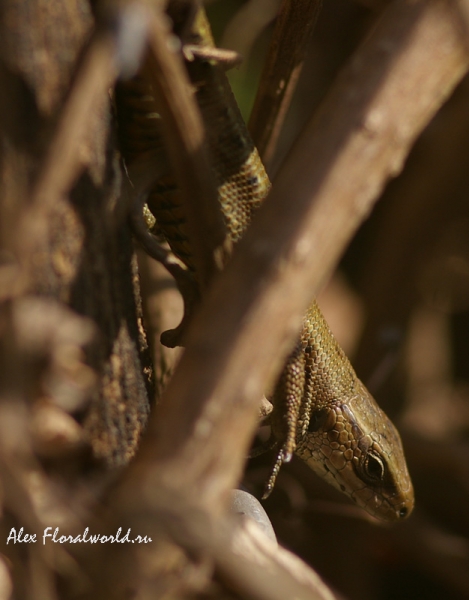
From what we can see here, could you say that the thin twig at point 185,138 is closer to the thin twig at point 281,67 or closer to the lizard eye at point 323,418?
the thin twig at point 281,67

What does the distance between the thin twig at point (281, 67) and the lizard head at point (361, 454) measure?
0.74 metres

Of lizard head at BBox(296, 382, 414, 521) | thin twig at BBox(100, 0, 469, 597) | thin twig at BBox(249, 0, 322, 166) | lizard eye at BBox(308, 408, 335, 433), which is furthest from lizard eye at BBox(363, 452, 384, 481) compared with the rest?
thin twig at BBox(100, 0, 469, 597)

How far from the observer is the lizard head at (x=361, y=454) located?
175cm

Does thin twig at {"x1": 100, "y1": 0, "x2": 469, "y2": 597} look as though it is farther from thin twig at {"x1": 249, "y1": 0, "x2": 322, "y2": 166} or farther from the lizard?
thin twig at {"x1": 249, "y1": 0, "x2": 322, "y2": 166}

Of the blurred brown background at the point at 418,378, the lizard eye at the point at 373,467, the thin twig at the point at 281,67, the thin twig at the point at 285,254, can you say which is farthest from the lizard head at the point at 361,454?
the thin twig at the point at 285,254

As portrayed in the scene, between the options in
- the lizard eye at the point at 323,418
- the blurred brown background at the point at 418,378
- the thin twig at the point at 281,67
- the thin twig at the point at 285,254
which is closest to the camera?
the thin twig at the point at 285,254

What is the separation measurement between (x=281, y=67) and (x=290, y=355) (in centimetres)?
71

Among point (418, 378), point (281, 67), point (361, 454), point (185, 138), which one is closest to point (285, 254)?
point (185, 138)

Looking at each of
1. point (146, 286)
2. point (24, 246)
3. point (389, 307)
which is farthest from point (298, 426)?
point (389, 307)

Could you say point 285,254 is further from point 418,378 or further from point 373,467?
point 418,378

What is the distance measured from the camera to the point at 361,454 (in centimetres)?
178

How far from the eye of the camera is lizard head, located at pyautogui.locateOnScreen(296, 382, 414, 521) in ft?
5.76

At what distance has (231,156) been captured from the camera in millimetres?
1336

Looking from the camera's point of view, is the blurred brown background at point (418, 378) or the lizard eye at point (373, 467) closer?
the lizard eye at point (373, 467)
